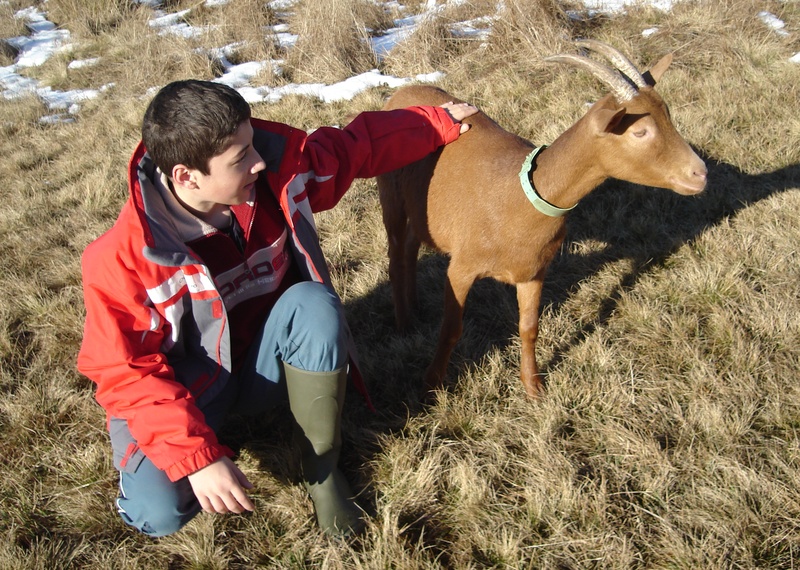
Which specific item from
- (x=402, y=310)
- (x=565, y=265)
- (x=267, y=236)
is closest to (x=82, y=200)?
(x=402, y=310)

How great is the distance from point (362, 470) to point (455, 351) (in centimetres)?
92

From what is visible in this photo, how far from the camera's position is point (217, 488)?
189cm

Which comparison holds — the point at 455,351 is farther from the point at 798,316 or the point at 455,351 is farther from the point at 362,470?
the point at 798,316

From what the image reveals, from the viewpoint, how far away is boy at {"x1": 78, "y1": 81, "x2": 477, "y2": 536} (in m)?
1.99

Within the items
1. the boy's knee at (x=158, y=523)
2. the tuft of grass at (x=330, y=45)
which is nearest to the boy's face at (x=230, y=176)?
the boy's knee at (x=158, y=523)

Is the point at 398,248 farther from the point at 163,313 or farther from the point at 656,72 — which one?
the point at 163,313

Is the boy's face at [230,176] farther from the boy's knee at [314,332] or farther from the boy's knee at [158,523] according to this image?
the boy's knee at [158,523]

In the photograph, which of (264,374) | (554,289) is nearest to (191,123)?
(264,374)

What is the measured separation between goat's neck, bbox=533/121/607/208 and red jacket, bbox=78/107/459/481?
0.99m

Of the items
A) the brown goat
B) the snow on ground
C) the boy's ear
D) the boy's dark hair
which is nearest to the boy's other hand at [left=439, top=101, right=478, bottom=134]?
the brown goat

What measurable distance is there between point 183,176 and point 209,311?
0.48m

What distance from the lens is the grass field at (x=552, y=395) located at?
232 cm

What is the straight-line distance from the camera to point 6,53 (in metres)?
9.64

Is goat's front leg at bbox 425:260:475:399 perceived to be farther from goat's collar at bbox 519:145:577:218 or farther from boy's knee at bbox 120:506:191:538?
boy's knee at bbox 120:506:191:538
